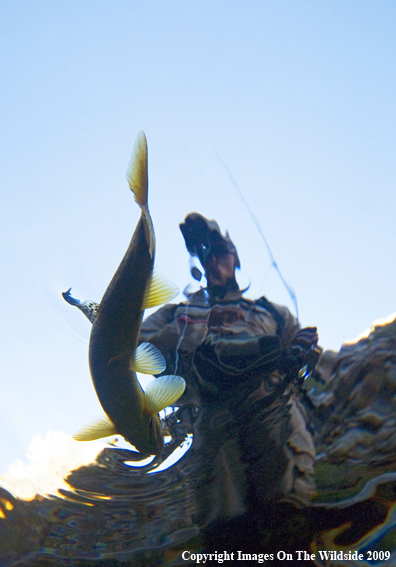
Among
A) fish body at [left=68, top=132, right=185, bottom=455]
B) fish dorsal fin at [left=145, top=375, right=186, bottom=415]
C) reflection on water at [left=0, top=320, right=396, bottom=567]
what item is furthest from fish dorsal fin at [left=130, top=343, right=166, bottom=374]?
reflection on water at [left=0, top=320, right=396, bottom=567]

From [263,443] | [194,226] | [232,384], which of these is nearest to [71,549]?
[263,443]

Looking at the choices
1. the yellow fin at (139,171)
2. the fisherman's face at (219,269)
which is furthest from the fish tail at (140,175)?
the fisherman's face at (219,269)

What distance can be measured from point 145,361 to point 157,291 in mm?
680

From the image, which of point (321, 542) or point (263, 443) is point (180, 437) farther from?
point (321, 542)

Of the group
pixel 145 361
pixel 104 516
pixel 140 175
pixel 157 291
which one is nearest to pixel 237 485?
pixel 104 516

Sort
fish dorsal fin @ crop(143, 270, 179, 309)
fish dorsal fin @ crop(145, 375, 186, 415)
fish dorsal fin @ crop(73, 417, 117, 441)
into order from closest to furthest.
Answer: fish dorsal fin @ crop(143, 270, 179, 309) → fish dorsal fin @ crop(145, 375, 186, 415) → fish dorsal fin @ crop(73, 417, 117, 441)

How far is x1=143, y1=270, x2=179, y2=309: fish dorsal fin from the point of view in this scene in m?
2.33

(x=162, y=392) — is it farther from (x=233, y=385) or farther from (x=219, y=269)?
(x=219, y=269)

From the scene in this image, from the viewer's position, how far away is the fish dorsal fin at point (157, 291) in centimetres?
233

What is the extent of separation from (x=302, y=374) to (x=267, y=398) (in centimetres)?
50

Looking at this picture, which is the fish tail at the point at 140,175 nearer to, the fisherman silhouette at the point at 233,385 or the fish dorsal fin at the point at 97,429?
the fisherman silhouette at the point at 233,385

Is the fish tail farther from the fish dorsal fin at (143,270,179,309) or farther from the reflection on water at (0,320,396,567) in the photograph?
the reflection on water at (0,320,396,567)

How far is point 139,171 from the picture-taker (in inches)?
83.8

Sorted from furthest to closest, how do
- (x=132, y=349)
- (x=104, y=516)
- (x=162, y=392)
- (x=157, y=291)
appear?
(x=104, y=516), (x=162, y=392), (x=132, y=349), (x=157, y=291)
